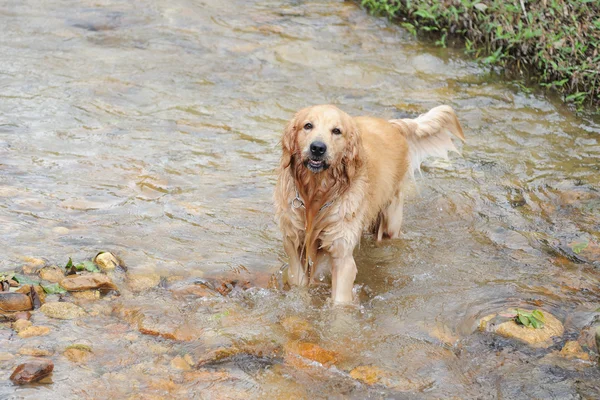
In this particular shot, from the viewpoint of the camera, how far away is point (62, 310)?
16.7ft

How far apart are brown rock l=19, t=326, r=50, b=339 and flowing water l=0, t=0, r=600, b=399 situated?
0.05 meters

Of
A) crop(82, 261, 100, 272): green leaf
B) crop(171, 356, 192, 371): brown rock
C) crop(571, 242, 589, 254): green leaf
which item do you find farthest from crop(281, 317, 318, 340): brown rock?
crop(571, 242, 589, 254): green leaf

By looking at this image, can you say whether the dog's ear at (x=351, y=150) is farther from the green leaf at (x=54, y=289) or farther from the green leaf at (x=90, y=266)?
the green leaf at (x=54, y=289)

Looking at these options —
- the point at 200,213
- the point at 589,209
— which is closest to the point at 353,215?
the point at 200,213

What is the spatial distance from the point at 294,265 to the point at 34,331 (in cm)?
206

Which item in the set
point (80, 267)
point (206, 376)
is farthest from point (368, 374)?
point (80, 267)

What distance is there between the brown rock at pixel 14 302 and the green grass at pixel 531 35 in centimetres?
729

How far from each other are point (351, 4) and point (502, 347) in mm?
9576

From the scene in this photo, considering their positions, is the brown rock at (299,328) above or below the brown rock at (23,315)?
below

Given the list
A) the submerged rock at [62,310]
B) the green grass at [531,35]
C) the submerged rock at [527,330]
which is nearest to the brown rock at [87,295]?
the submerged rock at [62,310]

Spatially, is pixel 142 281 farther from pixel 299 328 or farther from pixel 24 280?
pixel 299 328

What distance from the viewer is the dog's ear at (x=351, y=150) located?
231 inches

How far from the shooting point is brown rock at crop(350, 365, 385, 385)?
15.5 ft

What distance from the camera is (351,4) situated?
44.8 ft
